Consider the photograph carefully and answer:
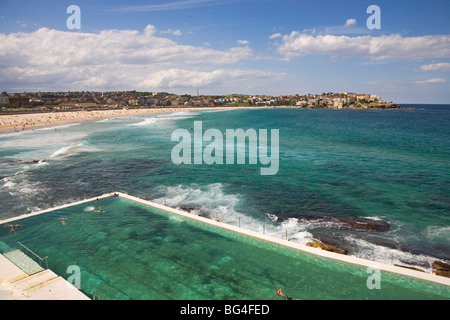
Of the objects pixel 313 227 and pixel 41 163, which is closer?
pixel 313 227

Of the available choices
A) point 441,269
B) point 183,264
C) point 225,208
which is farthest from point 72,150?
point 441,269

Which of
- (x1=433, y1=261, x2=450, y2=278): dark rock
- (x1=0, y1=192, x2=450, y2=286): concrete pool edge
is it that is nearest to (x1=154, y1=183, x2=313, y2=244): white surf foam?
(x1=0, y1=192, x2=450, y2=286): concrete pool edge

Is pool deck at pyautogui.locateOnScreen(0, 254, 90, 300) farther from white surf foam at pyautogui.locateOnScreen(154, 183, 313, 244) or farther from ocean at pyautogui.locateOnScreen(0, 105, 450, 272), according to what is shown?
ocean at pyautogui.locateOnScreen(0, 105, 450, 272)

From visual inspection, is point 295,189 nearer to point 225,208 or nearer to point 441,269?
point 225,208

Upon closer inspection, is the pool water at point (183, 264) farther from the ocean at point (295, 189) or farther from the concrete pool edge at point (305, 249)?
the ocean at point (295, 189)
